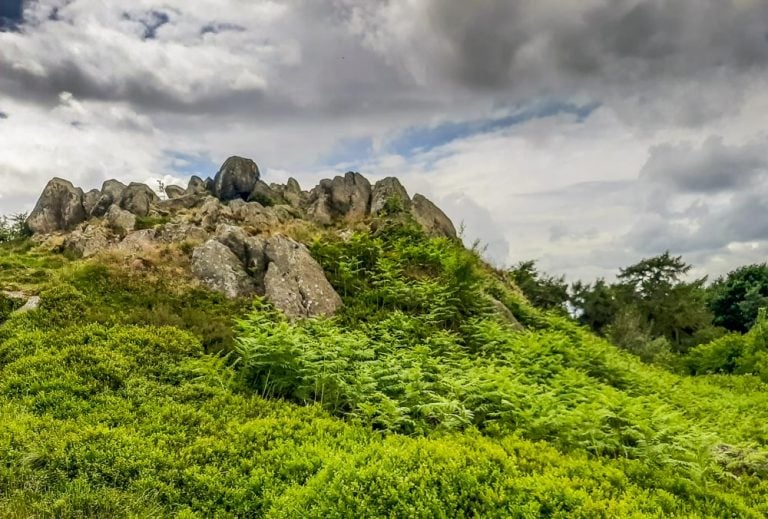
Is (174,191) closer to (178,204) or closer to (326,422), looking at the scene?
(178,204)

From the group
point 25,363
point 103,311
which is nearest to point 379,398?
point 25,363

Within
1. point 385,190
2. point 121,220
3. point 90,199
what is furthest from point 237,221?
point 90,199

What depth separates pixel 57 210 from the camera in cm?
4809

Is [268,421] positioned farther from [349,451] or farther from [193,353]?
[193,353]

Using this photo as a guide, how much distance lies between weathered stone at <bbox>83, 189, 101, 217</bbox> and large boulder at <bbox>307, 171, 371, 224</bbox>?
22984 millimetres

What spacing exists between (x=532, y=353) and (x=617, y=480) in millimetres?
6247

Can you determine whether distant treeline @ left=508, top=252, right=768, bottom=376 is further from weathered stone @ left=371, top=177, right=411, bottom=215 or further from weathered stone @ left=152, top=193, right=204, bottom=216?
weathered stone @ left=152, top=193, right=204, bottom=216

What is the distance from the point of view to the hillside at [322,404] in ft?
18.8

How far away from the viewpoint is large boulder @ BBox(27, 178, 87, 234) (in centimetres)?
4659

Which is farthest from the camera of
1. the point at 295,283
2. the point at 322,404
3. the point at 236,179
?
the point at 236,179

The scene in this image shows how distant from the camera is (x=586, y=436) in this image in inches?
296

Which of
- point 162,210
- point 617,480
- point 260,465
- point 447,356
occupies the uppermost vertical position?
point 162,210

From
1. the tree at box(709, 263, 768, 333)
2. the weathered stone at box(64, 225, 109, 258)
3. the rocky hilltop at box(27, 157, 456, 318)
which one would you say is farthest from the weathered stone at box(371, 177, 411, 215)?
the tree at box(709, 263, 768, 333)

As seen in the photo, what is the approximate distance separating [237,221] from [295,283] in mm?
12446
